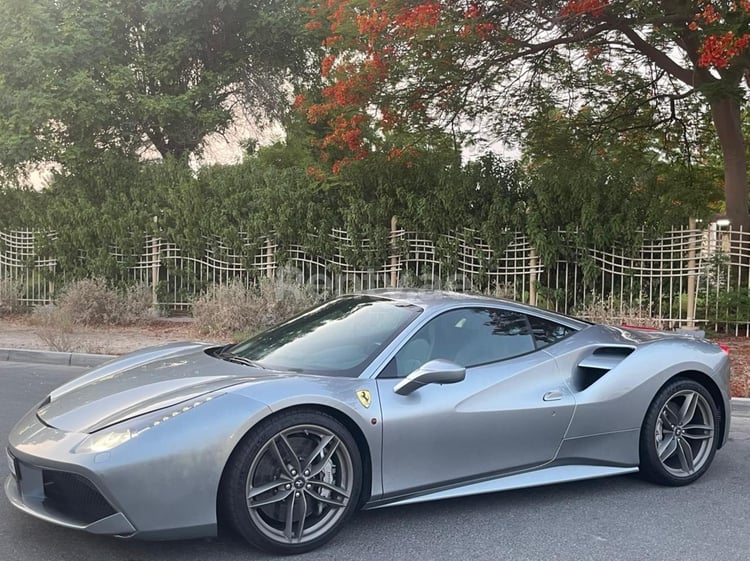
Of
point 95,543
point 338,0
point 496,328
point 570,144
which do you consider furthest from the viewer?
point 570,144

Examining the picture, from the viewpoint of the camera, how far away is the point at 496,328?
4.58 m

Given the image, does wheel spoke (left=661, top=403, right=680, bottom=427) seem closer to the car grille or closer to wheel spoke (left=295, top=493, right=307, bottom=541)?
wheel spoke (left=295, top=493, right=307, bottom=541)

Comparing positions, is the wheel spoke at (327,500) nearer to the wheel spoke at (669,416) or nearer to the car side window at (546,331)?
the car side window at (546,331)

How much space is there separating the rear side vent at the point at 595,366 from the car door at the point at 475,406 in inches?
6.9

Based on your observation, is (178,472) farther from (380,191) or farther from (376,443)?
(380,191)

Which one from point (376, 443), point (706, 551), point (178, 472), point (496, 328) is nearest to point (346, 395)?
point (376, 443)

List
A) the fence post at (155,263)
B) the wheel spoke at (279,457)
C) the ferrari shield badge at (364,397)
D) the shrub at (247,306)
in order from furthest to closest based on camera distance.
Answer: the fence post at (155,263)
the shrub at (247,306)
the ferrari shield badge at (364,397)
the wheel spoke at (279,457)

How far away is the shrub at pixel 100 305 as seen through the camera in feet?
44.6

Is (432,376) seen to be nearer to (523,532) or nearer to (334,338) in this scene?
(334,338)

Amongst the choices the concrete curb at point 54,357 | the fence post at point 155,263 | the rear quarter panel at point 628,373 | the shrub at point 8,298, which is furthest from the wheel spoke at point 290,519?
the shrub at point 8,298

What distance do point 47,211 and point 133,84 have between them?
333 centimetres

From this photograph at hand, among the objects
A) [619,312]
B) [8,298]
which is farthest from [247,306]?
[8,298]

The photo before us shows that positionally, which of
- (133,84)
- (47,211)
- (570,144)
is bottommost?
(47,211)

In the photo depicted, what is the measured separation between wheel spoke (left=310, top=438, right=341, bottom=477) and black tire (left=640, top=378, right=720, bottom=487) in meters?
2.11
